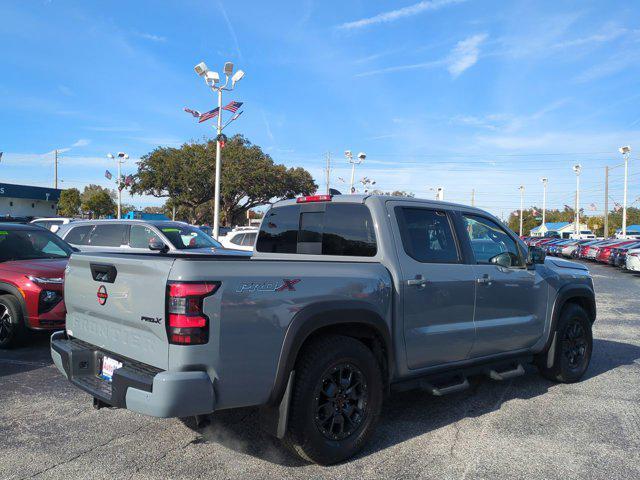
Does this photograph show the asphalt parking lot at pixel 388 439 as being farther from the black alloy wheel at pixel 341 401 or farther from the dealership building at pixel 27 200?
the dealership building at pixel 27 200

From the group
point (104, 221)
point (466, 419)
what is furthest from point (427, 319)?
point (104, 221)

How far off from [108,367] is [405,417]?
2.57m

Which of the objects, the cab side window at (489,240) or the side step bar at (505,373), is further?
the cab side window at (489,240)

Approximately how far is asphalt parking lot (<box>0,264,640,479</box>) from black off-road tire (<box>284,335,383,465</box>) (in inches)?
6.6

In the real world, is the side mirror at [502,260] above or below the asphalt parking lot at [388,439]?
above

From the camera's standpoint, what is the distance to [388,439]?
4.28m

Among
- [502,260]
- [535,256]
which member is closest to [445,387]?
[502,260]

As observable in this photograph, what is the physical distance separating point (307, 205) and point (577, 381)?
146 inches

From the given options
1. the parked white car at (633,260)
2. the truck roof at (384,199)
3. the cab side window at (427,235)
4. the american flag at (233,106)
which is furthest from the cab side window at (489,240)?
the parked white car at (633,260)

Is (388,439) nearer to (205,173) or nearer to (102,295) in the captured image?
(102,295)

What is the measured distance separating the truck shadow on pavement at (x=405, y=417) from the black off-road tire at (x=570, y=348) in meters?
0.19

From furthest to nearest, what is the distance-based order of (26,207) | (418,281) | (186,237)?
(26,207), (186,237), (418,281)

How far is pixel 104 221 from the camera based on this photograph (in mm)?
11734

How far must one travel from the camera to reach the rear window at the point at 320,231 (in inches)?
174
